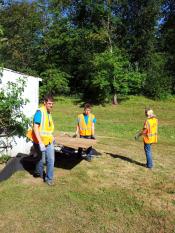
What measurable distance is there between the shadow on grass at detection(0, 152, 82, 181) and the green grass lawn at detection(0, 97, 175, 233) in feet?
0.47

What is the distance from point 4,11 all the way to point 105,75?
59.3ft

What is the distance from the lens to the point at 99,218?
5.60m

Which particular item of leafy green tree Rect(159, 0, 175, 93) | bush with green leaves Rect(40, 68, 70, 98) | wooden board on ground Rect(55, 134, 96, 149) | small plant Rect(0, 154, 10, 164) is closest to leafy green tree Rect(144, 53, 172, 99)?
leafy green tree Rect(159, 0, 175, 93)

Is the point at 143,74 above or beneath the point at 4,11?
beneath

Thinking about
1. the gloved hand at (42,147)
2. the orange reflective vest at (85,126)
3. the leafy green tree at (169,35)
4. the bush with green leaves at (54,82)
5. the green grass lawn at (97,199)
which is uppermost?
the leafy green tree at (169,35)

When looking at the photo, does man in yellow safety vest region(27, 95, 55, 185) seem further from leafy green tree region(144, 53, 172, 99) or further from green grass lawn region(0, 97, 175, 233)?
leafy green tree region(144, 53, 172, 99)

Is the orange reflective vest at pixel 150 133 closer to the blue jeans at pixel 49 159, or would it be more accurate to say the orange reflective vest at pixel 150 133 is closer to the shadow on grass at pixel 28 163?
the shadow on grass at pixel 28 163

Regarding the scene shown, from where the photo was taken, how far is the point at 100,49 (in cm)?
3262

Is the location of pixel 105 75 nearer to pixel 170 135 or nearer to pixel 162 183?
pixel 170 135

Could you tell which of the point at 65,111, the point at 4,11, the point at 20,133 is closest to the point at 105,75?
the point at 65,111

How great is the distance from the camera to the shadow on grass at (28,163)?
305 inches

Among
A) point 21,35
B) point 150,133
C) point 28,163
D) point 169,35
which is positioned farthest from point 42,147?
point 21,35

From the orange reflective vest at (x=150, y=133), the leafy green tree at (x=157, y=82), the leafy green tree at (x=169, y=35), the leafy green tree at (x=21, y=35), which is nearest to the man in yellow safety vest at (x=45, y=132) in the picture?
the orange reflective vest at (x=150, y=133)

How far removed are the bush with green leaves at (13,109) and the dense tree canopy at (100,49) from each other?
20564 mm
